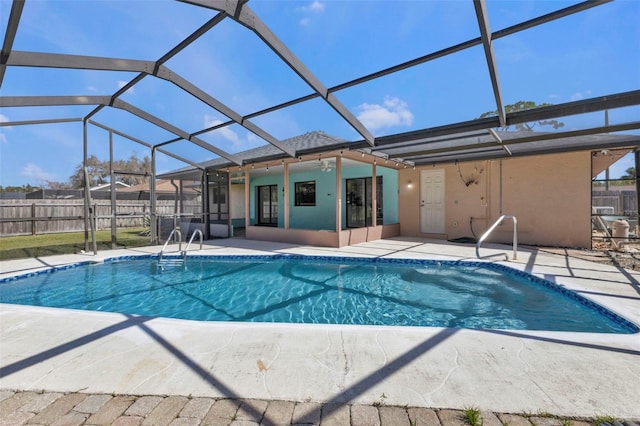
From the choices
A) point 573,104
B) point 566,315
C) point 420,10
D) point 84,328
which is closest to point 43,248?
point 84,328

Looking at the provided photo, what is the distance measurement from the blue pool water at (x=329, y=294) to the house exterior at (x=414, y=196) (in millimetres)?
2674

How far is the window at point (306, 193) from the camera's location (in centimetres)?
1242

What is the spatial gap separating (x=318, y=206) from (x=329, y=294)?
731cm

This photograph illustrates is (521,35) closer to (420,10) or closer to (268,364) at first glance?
(420,10)

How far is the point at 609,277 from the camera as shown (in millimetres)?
4832

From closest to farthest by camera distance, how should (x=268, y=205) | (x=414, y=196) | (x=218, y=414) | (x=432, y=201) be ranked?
(x=218, y=414) < (x=432, y=201) < (x=414, y=196) < (x=268, y=205)


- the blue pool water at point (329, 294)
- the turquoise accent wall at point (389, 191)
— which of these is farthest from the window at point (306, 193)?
the blue pool water at point (329, 294)

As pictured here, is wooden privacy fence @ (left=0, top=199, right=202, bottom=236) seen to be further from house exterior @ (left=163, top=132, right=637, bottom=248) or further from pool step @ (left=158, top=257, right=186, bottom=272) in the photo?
house exterior @ (left=163, top=132, right=637, bottom=248)

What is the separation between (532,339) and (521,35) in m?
4.20

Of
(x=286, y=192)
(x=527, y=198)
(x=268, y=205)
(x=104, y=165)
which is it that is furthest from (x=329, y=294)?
(x=104, y=165)

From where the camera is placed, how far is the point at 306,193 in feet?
41.5

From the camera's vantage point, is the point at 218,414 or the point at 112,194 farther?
the point at 112,194

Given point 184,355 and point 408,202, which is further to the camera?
point 408,202

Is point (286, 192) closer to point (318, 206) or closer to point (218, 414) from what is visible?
point (318, 206)
